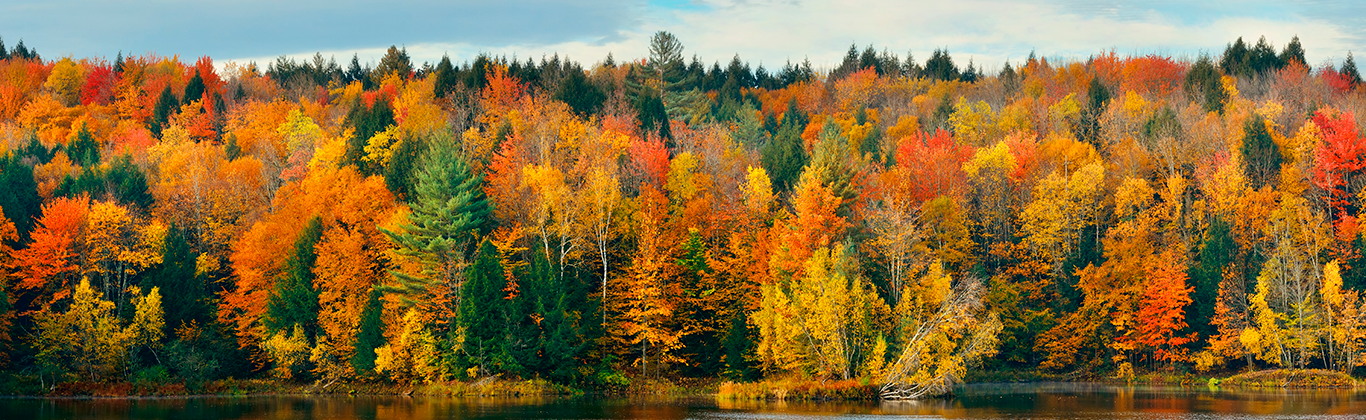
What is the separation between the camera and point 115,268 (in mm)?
69312

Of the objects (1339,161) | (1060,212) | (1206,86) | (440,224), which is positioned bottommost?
(440,224)

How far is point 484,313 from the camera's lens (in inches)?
2485

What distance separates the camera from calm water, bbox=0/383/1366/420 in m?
47.5

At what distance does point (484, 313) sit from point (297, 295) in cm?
1206

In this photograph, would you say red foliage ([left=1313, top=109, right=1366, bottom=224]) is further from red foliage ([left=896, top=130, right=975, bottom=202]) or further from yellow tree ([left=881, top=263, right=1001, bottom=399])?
yellow tree ([left=881, top=263, right=1001, bottom=399])

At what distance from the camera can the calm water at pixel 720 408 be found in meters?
47.5

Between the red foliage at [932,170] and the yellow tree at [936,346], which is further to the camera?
the red foliage at [932,170]

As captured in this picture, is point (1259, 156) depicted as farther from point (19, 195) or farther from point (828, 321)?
point (19, 195)

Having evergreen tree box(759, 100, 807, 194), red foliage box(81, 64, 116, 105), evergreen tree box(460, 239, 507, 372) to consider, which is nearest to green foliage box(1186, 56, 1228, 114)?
evergreen tree box(759, 100, 807, 194)

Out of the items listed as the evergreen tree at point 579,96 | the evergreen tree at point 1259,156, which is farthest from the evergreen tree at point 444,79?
the evergreen tree at point 1259,156

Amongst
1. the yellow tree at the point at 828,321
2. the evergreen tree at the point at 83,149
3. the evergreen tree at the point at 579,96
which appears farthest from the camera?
the evergreen tree at the point at 579,96

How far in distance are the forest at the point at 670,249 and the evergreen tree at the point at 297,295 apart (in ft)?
0.55

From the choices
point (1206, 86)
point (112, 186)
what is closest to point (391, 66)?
point (112, 186)

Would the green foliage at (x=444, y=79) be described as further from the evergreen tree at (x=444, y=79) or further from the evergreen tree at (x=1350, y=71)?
the evergreen tree at (x=1350, y=71)
